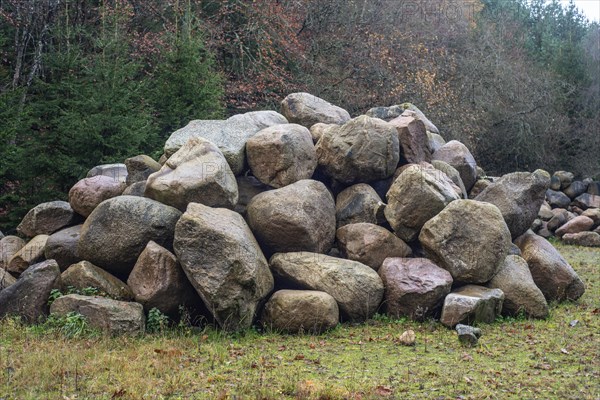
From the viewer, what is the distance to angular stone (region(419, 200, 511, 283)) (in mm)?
9398

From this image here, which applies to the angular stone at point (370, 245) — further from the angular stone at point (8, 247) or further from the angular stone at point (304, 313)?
the angular stone at point (8, 247)

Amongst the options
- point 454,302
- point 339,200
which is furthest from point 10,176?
point 454,302

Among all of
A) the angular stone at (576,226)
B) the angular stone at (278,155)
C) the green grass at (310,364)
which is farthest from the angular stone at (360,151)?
the angular stone at (576,226)

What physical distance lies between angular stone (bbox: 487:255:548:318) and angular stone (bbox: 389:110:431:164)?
2415mm

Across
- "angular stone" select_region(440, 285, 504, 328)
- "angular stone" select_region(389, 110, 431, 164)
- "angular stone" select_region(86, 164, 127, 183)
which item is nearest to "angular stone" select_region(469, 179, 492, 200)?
"angular stone" select_region(389, 110, 431, 164)

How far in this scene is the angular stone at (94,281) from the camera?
28.2ft

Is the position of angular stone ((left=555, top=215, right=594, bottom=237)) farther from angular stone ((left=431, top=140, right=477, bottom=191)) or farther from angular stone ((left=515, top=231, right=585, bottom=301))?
angular stone ((left=515, top=231, right=585, bottom=301))

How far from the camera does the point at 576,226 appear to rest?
20.3 meters

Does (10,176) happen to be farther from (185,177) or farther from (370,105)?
(370,105)

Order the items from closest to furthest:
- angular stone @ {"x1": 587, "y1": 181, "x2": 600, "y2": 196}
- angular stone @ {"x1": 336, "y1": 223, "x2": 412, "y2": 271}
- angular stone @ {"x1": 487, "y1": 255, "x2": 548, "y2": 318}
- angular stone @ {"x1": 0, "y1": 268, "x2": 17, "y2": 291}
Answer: angular stone @ {"x1": 0, "y1": 268, "x2": 17, "y2": 291}
angular stone @ {"x1": 487, "y1": 255, "x2": 548, "y2": 318}
angular stone @ {"x1": 336, "y1": 223, "x2": 412, "y2": 271}
angular stone @ {"x1": 587, "y1": 181, "x2": 600, "y2": 196}

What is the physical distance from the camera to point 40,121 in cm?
1523

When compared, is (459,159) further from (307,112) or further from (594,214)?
(594,214)

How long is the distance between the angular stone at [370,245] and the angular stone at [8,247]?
509 cm

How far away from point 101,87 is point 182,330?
23.1 ft
